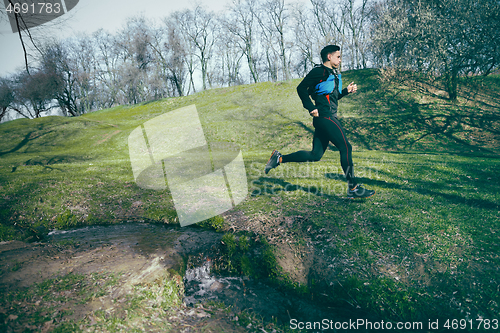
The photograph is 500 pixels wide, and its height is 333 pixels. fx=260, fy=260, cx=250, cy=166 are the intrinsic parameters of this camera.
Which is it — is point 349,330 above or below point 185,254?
→ below

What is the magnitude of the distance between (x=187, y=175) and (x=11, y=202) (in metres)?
5.05

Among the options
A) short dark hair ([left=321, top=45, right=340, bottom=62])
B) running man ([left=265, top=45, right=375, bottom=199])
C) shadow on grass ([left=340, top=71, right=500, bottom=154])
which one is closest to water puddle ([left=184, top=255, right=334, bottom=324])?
running man ([left=265, top=45, right=375, bottom=199])

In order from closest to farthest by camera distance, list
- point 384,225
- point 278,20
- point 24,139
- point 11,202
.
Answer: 1. point 384,225
2. point 11,202
3. point 24,139
4. point 278,20

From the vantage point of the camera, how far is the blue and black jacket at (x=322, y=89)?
519cm

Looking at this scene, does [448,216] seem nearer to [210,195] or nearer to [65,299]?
[210,195]

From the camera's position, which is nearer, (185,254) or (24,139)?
(185,254)

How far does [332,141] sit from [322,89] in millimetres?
1071

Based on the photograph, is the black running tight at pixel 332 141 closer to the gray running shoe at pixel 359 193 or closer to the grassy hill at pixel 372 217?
the gray running shoe at pixel 359 193

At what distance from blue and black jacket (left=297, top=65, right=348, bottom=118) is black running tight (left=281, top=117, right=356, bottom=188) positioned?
17cm

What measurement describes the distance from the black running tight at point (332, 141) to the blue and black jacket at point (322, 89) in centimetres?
17

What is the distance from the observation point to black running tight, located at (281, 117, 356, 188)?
5.28 m

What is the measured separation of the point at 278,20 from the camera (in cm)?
4388

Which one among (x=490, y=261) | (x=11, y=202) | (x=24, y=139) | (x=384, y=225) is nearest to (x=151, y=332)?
(x=384, y=225)

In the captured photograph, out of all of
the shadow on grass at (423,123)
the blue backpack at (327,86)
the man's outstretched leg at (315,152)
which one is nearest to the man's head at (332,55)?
the blue backpack at (327,86)
